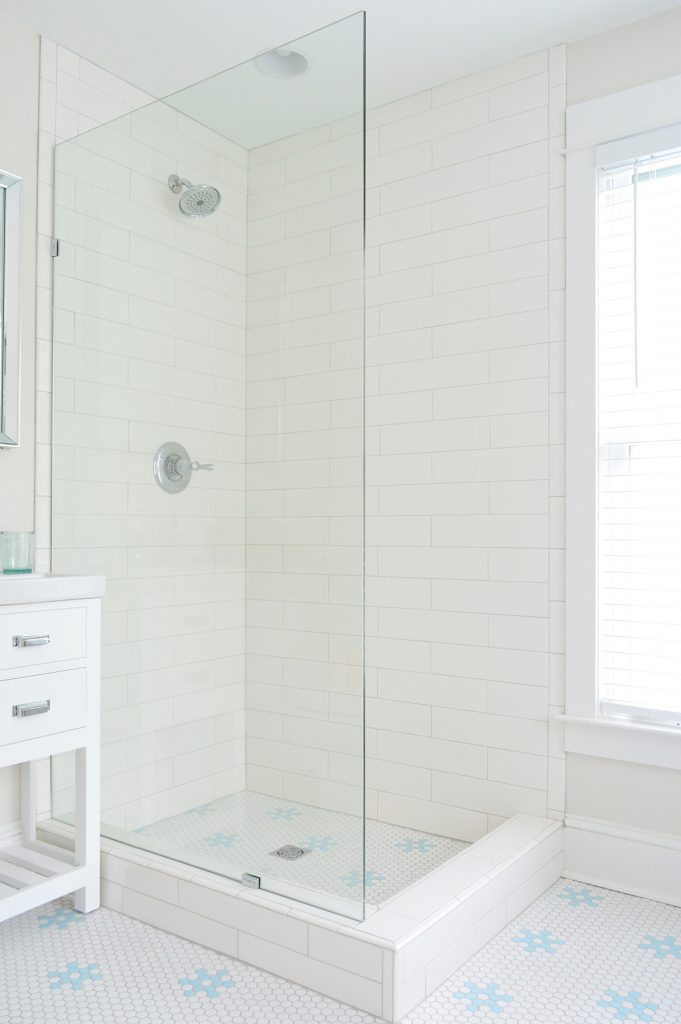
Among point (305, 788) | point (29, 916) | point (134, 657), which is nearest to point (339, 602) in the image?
point (305, 788)

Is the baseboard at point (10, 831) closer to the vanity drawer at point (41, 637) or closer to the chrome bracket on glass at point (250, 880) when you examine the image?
the vanity drawer at point (41, 637)

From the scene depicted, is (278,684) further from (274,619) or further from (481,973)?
(481,973)

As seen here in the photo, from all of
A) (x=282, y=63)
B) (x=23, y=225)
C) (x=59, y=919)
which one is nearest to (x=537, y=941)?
(x=59, y=919)

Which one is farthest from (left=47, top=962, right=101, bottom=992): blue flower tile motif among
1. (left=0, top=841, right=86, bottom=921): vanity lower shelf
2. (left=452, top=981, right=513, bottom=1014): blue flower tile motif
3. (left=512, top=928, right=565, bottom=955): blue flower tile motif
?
(left=512, top=928, right=565, bottom=955): blue flower tile motif

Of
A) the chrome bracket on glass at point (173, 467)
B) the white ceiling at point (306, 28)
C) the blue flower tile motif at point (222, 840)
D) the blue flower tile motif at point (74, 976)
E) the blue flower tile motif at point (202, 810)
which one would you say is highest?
the white ceiling at point (306, 28)

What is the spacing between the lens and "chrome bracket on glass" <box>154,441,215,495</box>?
2.15 metres

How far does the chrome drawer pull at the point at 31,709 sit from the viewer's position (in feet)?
6.29

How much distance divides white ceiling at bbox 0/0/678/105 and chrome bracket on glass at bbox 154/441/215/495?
1289 millimetres

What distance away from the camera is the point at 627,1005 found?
1769 millimetres

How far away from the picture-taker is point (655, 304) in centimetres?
235

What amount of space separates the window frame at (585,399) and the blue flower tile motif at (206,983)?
120 centimetres

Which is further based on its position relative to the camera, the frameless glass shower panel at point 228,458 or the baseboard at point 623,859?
the baseboard at point 623,859

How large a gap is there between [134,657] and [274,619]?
550 mm

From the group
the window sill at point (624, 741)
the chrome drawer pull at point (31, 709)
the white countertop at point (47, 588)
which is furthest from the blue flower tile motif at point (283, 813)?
the window sill at point (624, 741)
